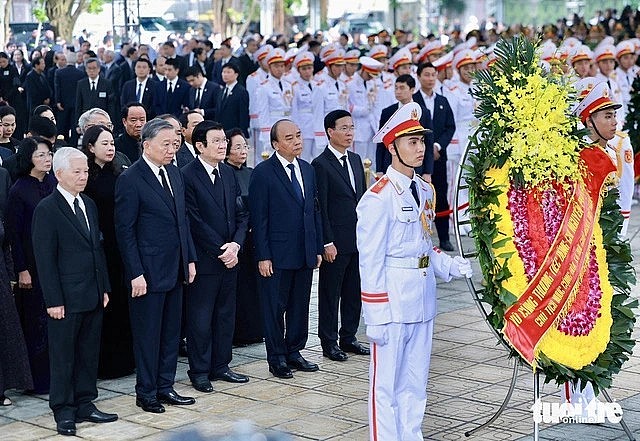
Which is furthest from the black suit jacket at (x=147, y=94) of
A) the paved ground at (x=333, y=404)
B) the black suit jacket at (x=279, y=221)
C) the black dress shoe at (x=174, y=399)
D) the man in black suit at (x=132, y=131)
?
the black dress shoe at (x=174, y=399)

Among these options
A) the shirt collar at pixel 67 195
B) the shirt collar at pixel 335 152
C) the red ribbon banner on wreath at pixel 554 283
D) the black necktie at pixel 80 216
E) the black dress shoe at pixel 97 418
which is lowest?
the black dress shoe at pixel 97 418

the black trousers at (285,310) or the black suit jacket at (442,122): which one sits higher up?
the black suit jacket at (442,122)

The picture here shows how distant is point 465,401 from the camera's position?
7.94 m

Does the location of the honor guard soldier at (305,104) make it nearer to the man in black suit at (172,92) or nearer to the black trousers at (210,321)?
the man in black suit at (172,92)

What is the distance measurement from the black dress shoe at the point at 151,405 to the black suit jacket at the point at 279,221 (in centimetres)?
131

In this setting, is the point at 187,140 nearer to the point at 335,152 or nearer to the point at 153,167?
Answer: the point at 335,152

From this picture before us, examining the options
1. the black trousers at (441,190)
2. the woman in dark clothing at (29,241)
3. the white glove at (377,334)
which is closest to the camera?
the white glove at (377,334)

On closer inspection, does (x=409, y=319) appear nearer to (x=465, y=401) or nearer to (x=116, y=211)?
(x=465, y=401)

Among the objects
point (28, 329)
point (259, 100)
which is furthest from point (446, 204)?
point (28, 329)

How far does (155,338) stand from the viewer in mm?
7867

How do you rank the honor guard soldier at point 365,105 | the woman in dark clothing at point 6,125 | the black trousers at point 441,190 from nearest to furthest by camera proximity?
the woman in dark clothing at point 6,125, the black trousers at point 441,190, the honor guard soldier at point 365,105

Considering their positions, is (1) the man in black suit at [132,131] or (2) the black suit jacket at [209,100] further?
(2) the black suit jacket at [209,100]

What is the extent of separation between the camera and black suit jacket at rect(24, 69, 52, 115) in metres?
23.9

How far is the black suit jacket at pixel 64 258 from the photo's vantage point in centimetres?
732
